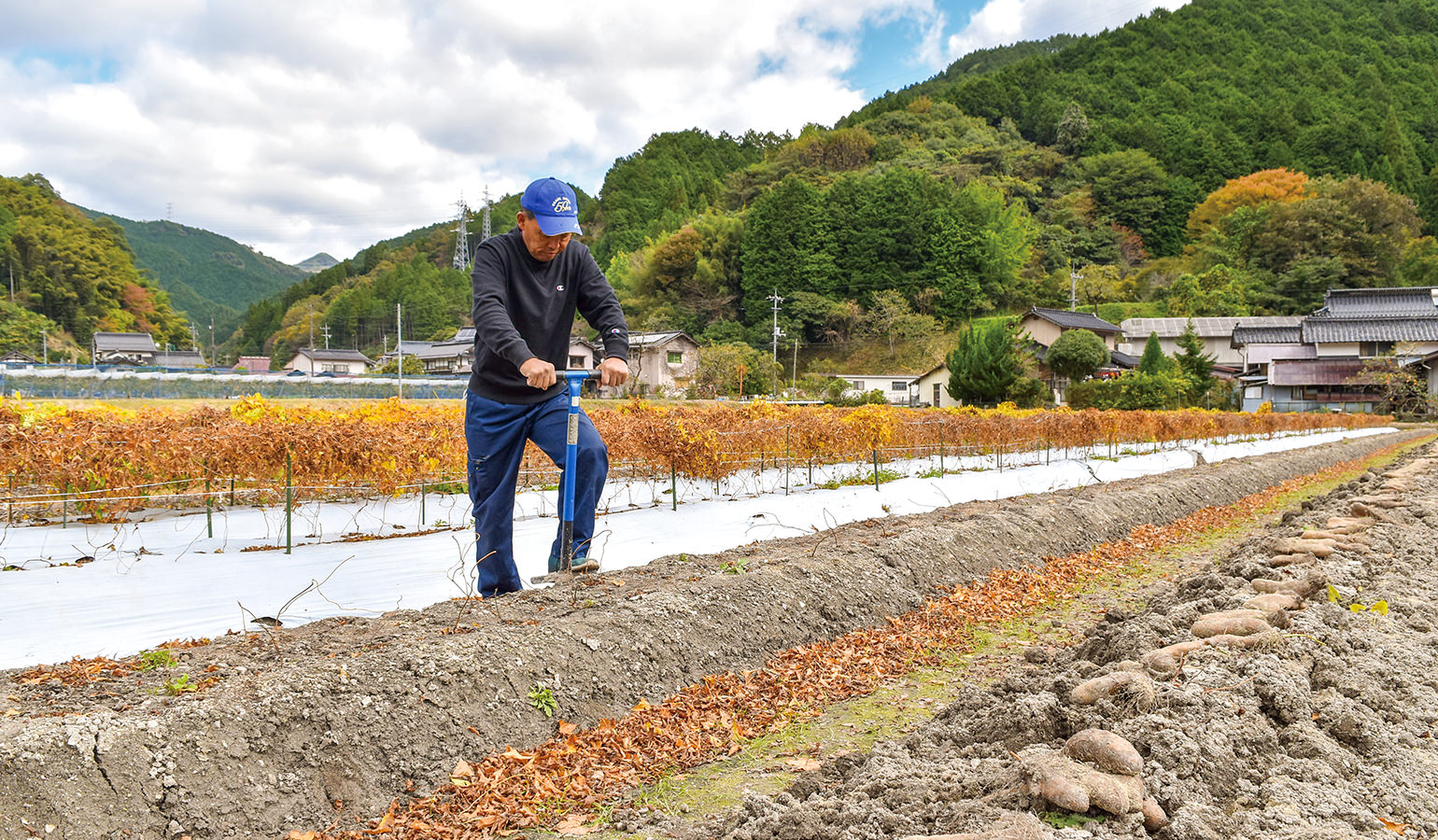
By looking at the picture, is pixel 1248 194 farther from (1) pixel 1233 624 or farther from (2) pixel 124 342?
(2) pixel 124 342

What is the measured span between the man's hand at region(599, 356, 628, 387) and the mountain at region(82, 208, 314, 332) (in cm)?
11814

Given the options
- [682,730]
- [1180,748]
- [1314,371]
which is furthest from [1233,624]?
[1314,371]

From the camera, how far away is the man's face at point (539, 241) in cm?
315

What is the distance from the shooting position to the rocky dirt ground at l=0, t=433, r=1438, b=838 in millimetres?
1638

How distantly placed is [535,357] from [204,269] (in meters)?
161

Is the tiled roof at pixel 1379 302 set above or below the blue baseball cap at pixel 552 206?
above

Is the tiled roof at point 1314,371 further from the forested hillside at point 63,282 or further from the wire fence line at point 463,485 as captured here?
the forested hillside at point 63,282

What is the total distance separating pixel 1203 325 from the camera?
50312 millimetres

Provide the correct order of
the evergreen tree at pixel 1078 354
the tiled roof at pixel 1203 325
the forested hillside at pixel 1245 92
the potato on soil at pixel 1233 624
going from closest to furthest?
the potato on soil at pixel 1233 624 → the evergreen tree at pixel 1078 354 → the tiled roof at pixel 1203 325 → the forested hillside at pixel 1245 92

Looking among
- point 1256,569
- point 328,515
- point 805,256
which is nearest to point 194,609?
point 328,515

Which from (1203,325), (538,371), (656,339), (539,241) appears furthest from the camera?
(1203,325)

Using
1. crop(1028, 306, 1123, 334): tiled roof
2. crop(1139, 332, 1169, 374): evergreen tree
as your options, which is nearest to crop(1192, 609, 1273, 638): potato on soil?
crop(1139, 332, 1169, 374): evergreen tree

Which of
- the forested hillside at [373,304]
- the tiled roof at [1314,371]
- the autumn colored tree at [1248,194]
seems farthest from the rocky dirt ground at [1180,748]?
the forested hillside at [373,304]

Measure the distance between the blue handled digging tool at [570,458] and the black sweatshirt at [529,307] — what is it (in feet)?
0.28
